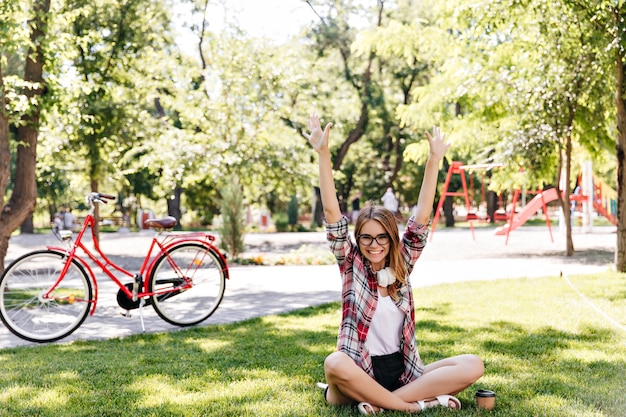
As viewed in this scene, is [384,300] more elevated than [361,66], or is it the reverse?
[361,66]

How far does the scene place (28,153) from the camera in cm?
937

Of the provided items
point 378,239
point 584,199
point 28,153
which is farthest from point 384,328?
point 584,199

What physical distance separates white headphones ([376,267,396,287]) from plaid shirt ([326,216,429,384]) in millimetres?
61

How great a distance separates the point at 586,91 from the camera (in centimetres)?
1138

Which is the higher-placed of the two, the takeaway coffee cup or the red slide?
the red slide

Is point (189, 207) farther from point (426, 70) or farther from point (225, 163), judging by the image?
point (225, 163)

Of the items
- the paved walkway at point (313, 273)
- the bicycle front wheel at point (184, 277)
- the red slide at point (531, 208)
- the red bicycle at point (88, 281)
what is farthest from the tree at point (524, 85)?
the red bicycle at point (88, 281)

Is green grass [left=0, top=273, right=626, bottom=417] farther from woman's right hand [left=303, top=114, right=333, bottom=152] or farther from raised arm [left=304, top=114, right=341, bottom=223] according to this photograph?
woman's right hand [left=303, top=114, right=333, bottom=152]

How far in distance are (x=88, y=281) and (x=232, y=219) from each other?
26.0 feet

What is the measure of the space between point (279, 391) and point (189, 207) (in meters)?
37.7

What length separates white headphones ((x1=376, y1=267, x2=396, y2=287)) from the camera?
367 cm

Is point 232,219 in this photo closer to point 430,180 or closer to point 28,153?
point 28,153

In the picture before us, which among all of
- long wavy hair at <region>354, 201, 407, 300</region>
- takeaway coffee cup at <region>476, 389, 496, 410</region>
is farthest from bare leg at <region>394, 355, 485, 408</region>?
long wavy hair at <region>354, 201, 407, 300</region>

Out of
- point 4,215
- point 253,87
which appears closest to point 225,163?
point 253,87
